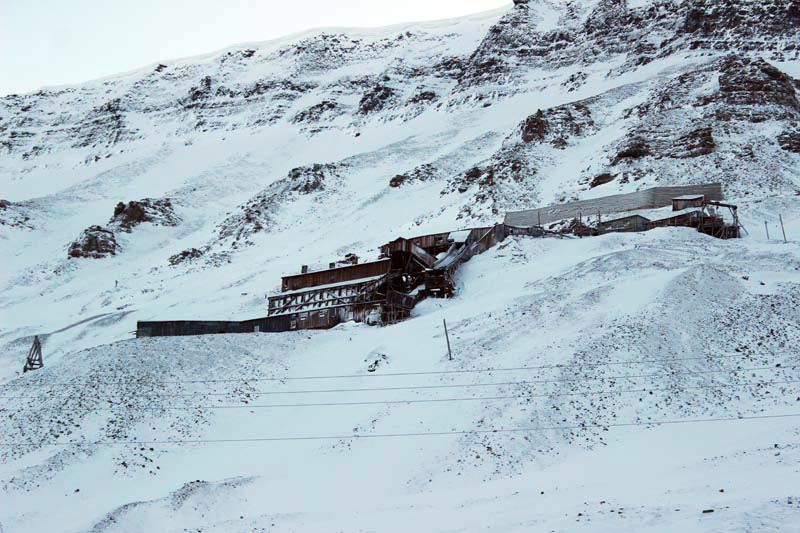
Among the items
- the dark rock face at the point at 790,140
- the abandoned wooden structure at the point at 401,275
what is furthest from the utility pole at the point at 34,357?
the dark rock face at the point at 790,140

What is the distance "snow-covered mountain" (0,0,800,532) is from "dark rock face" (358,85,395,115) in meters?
0.45

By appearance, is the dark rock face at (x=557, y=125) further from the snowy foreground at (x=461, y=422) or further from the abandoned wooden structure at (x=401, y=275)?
the snowy foreground at (x=461, y=422)

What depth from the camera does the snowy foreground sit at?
1438 cm

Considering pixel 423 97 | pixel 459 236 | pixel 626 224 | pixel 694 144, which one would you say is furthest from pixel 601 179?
pixel 423 97

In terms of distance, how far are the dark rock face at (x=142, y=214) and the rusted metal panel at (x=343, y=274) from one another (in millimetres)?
42341

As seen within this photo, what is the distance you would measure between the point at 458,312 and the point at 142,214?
57.6 metres

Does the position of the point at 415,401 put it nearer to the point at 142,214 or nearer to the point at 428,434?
the point at 428,434

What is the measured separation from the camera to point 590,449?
17.4m

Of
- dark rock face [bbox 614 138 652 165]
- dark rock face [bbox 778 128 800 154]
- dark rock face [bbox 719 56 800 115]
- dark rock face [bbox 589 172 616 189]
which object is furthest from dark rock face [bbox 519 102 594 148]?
dark rock face [bbox 778 128 800 154]

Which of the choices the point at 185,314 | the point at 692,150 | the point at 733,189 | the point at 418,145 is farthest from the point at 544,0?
the point at 185,314

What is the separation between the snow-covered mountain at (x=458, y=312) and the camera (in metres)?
16.3

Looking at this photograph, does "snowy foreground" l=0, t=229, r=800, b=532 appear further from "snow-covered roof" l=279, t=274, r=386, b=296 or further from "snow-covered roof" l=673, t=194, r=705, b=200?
"snow-covered roof" l=673, t=194, r=705, b=200

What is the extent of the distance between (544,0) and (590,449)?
12762cm

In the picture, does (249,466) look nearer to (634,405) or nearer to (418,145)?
(634,405)
